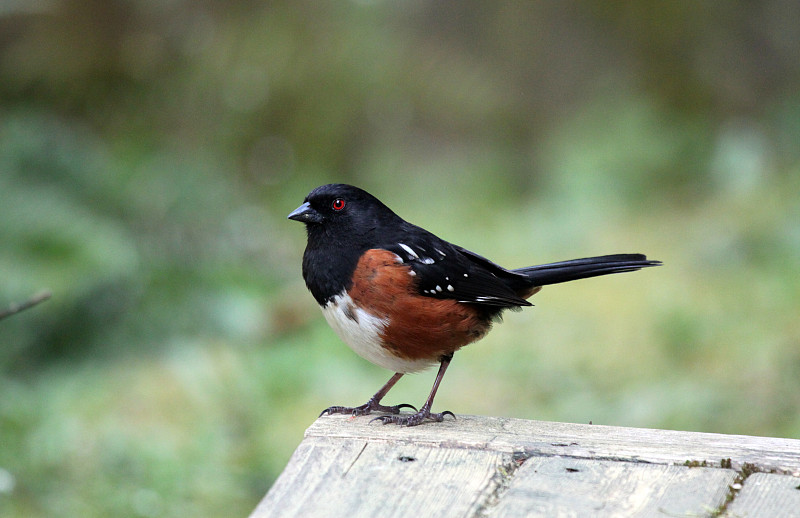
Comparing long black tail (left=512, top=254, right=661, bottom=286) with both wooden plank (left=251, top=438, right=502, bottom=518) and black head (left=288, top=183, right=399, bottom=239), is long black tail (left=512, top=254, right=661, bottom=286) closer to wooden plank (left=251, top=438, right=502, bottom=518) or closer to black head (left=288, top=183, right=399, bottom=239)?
black head (left=288, top=183, right=399, bottom=239)

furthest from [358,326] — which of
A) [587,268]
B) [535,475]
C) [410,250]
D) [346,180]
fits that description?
[346,180]

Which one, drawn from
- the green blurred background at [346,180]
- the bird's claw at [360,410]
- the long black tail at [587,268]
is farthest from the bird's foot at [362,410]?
the green blurred background at [346,180]

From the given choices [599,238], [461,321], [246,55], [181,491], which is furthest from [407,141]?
[461,321]

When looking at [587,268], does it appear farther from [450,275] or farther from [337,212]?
[337,212]

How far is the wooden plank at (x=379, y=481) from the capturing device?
1755 millimetres

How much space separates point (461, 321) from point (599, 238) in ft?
12.1

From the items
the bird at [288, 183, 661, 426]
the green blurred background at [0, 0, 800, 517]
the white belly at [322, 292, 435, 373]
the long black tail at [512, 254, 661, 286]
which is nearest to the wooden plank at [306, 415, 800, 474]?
the bird at [288, 183, 661, 426]

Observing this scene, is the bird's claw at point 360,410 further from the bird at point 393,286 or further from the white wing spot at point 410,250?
the white wing spot at point 410,250

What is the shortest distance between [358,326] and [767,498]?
4.58ft

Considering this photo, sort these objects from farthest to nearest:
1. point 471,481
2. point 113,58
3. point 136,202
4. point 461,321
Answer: point 113,58 < point 136,202 < point 461,321 < point 471,481

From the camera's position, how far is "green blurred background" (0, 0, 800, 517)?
15.6ft

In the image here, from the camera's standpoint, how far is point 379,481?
6.25ft

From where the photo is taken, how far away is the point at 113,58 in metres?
6.80

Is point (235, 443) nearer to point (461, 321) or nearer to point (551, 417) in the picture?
point (551, 417)
